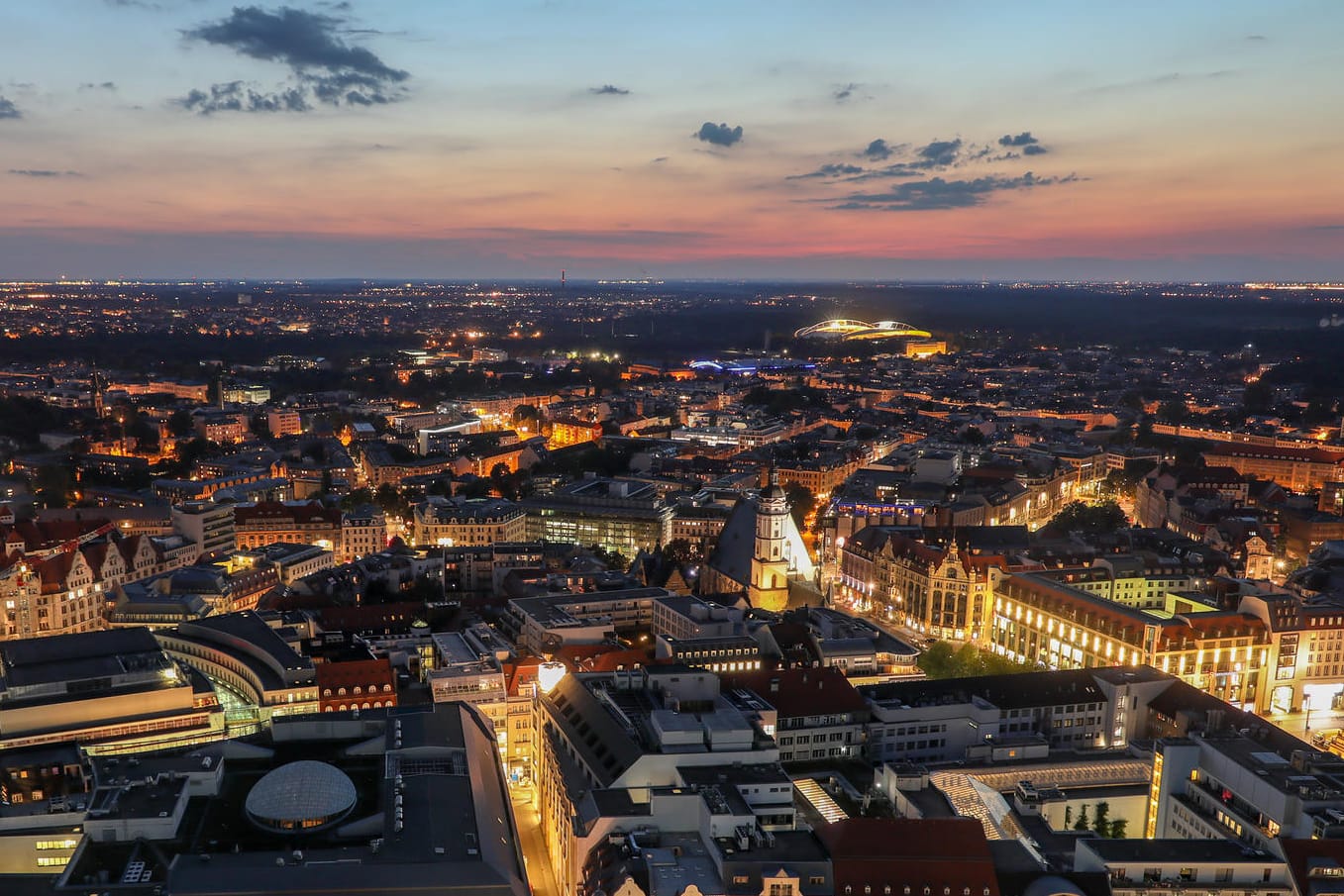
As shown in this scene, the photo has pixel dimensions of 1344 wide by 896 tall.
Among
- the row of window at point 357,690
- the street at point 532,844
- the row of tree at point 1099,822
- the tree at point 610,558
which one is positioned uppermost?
the row of window at point 357,690

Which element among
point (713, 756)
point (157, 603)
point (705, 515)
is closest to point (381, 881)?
point (713, 756)

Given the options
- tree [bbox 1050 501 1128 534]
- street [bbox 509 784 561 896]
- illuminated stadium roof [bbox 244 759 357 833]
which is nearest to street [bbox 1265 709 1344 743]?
tree [bbox 1050 501 1128 534]

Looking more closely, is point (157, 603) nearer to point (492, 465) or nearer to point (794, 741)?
point (794, 741)

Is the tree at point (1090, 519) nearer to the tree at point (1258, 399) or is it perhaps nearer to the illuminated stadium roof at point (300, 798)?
the illuminated stadium roof at point (300, 798)

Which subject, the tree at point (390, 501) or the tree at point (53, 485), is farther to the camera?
the tree at point (53, 485)

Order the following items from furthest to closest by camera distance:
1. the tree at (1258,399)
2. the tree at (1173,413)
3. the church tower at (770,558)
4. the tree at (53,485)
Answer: the tree at (1258,399)
the tree at (1173,413)
the tree at (53,485)
the church tower at (770,558)

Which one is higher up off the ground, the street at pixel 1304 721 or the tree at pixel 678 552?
the tree at pixel 678 552

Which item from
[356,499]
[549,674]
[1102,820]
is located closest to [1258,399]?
[356,499]

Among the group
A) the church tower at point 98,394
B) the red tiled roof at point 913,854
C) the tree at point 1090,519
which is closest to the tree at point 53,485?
the church tower at point 98,394
